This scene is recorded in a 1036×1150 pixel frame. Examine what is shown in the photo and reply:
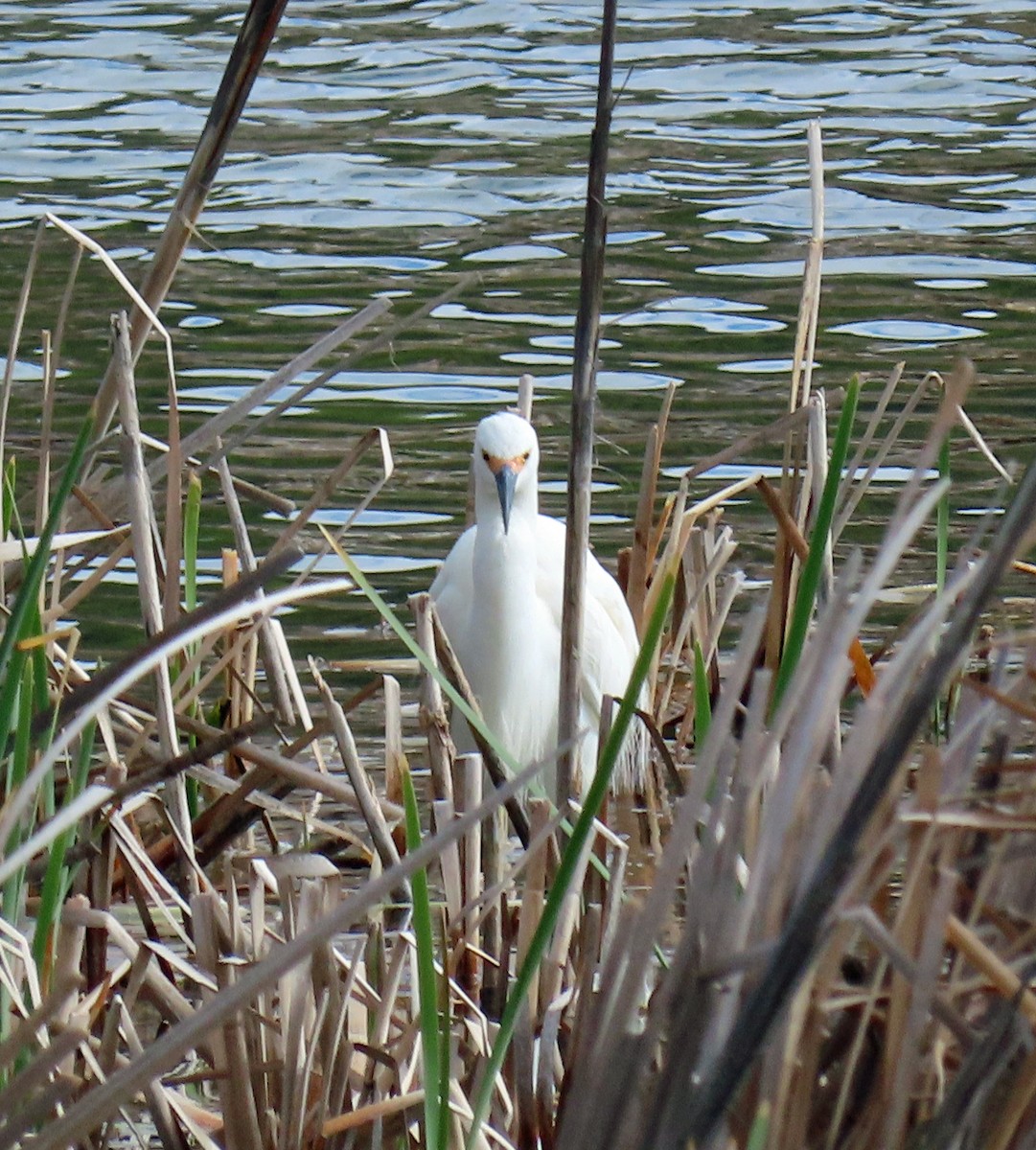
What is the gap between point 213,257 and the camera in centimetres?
735

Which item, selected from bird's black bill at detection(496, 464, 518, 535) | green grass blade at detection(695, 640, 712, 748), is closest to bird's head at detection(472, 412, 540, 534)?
bird's black bill at detection(496, 464, 518, 535)

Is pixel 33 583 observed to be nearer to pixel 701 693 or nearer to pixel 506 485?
pixel 701 693

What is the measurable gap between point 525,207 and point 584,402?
19.7 ft

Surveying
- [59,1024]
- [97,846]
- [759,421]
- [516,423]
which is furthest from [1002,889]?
[759,421]

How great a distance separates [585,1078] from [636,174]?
7083 mm

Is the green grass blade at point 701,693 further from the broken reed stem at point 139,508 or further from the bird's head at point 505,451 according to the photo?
the bird's head at point 505,451

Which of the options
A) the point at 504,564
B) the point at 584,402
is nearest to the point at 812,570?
the point at 584,402

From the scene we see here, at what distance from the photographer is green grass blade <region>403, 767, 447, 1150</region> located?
1681mm

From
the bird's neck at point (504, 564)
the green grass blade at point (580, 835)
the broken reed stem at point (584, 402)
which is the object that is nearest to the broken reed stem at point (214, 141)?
the broken reed stem at point (584, 402)

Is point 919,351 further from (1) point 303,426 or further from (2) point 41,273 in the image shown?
(2) point 41,273

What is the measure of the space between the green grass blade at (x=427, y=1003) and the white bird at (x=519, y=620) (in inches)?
78.5

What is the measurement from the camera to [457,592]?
403 cm

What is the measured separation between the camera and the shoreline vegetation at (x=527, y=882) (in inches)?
53.8

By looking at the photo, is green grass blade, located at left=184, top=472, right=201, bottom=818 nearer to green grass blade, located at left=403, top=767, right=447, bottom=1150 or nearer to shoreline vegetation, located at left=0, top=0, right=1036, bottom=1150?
shoreline vegetation, located at left=0, top=0, right=1036, bottom=1150
